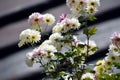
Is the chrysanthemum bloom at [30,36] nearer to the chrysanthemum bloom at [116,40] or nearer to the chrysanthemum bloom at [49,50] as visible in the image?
the chrysanthemum bloom at [49,50]

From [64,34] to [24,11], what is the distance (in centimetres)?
297

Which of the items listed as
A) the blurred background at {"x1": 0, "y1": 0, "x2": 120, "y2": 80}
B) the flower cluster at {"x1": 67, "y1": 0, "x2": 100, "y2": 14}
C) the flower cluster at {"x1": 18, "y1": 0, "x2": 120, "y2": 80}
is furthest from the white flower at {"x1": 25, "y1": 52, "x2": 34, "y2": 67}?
the blurred background at {"x1": 0, "y1": 0, "x2": 120, "y2": 80}

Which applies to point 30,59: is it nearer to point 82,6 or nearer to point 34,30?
point 34,30

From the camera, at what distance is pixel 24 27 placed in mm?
5457

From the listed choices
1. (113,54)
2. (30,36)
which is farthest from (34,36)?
(113,54)

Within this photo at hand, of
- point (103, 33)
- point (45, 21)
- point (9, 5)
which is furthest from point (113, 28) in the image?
point (45, 21)

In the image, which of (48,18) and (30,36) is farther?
(48,18)

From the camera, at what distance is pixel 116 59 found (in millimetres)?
2855

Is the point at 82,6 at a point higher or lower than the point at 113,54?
higher

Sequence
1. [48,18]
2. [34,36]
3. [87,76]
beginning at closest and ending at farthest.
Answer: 1. [87,76]
2. [34,36]
3. [48,18]

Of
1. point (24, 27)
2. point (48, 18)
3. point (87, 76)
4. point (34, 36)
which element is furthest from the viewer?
point (24, 27)

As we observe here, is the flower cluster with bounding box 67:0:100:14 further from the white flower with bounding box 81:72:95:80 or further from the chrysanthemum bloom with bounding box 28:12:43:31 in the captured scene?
the white flower with bounding box 81:72:95:80

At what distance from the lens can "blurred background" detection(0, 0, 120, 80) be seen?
4.64m

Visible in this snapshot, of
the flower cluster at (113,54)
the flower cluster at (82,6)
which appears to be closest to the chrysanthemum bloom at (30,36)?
the flower cluster at (82,6)
